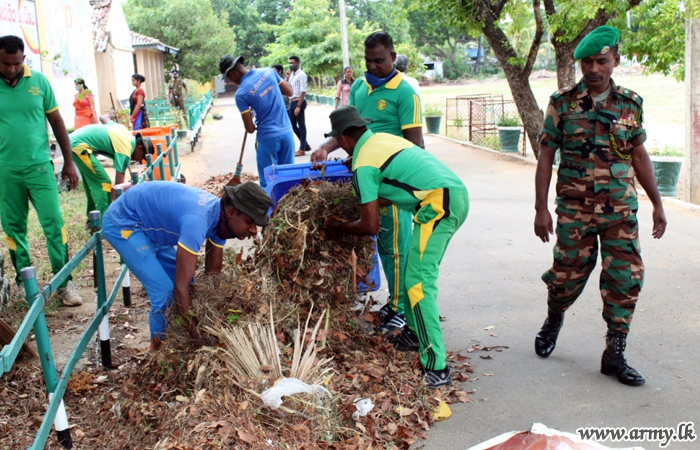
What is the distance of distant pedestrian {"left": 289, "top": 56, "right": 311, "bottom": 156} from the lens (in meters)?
15.1

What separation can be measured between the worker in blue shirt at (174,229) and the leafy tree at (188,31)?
41550mm

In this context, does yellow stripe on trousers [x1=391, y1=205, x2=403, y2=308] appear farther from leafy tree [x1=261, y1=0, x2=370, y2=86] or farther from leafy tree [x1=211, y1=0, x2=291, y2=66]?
leafy tree [x1=211, y1=0, x2=291, y2=66]

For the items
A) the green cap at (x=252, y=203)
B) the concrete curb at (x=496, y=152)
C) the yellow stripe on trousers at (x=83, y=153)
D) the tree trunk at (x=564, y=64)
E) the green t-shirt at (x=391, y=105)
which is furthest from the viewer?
the concrete curb at (x=496, y=152)

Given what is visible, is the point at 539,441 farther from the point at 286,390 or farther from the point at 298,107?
the point at 298,107

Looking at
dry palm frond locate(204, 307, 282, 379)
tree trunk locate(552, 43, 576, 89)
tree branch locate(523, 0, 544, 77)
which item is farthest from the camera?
tree branch locate(523, 0, 544, 77)

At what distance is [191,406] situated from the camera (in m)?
3.40

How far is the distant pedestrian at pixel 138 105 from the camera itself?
15.7 m

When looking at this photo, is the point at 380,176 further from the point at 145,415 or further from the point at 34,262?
the point at 34,262

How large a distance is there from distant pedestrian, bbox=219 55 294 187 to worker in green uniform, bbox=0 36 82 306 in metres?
2.62

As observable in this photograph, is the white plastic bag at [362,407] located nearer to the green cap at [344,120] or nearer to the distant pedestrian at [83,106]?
the green cap at [344,120]

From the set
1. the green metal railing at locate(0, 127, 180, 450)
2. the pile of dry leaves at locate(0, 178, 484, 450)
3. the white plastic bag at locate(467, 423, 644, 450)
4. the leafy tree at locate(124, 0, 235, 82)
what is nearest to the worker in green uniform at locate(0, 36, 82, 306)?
the green metal railing at locate(0, 127, 180, 450)

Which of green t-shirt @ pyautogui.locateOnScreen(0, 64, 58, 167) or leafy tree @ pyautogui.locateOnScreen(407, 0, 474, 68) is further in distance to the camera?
leafy tree @ pyautogui.locateOnScreen(407, 0, 474, 68)

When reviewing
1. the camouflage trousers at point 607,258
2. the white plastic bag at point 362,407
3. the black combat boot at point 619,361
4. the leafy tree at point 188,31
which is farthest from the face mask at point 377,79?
the leafy tree at point 188,31

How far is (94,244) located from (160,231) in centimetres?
51
